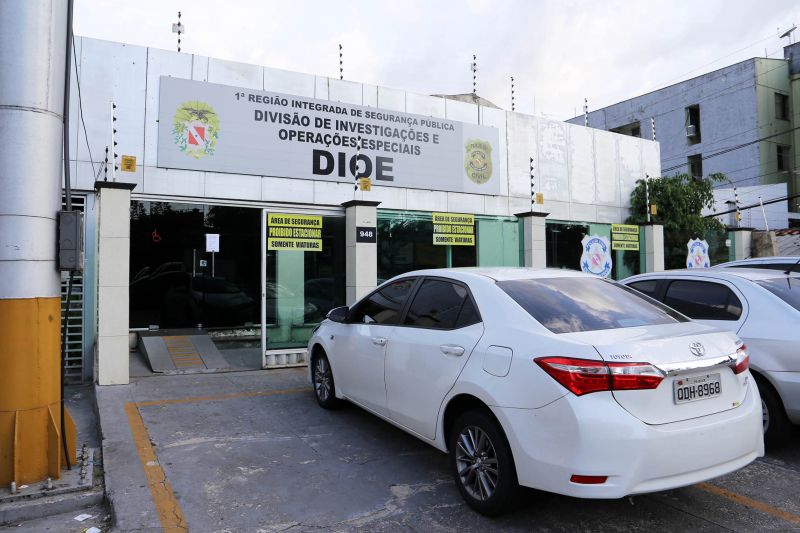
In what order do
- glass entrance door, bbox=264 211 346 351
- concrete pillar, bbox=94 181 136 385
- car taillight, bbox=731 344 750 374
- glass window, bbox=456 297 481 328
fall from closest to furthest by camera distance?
car taillight, bbox=731 344 750 374
glass window, bbox=456 297 481 328
concrete pillar, bbox=94 181 136 385
glass entrance door, bbox=264 211 346 351

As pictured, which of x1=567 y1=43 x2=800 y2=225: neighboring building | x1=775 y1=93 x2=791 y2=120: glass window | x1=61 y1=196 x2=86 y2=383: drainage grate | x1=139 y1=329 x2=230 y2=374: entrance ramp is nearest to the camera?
x1=61 y1=196 x2=86 y2=383: drainage grate

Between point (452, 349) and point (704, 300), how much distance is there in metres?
3.24

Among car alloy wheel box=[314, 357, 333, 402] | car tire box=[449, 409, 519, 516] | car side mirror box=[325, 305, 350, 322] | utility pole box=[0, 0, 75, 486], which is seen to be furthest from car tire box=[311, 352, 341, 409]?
utility pole box=[0, 0, 75, 486]

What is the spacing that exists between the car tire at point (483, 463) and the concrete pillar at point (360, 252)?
5592 millimetres

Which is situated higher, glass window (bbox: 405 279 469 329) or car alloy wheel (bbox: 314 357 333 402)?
glass window (bbox: 405 279 469 329)

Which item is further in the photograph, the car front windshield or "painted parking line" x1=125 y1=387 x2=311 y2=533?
the car front windshield

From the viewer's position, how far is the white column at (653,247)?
44.2 ft

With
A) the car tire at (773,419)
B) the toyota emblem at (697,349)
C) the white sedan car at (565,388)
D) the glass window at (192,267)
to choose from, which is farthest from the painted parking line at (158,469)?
the car tire at (773,419)

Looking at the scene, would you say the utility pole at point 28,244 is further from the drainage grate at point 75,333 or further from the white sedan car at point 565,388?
the drainage grate at point 75,333

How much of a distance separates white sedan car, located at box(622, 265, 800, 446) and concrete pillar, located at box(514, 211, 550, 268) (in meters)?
5.26

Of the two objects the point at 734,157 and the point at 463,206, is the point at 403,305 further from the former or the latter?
the point at 734,157

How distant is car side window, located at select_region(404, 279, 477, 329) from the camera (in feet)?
13.6

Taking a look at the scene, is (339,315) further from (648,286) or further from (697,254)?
(697,254)

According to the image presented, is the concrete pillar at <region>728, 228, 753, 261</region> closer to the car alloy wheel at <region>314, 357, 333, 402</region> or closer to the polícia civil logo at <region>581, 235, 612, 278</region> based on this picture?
the polícia civil logo at <region>581, 235, 612, 278</region>
